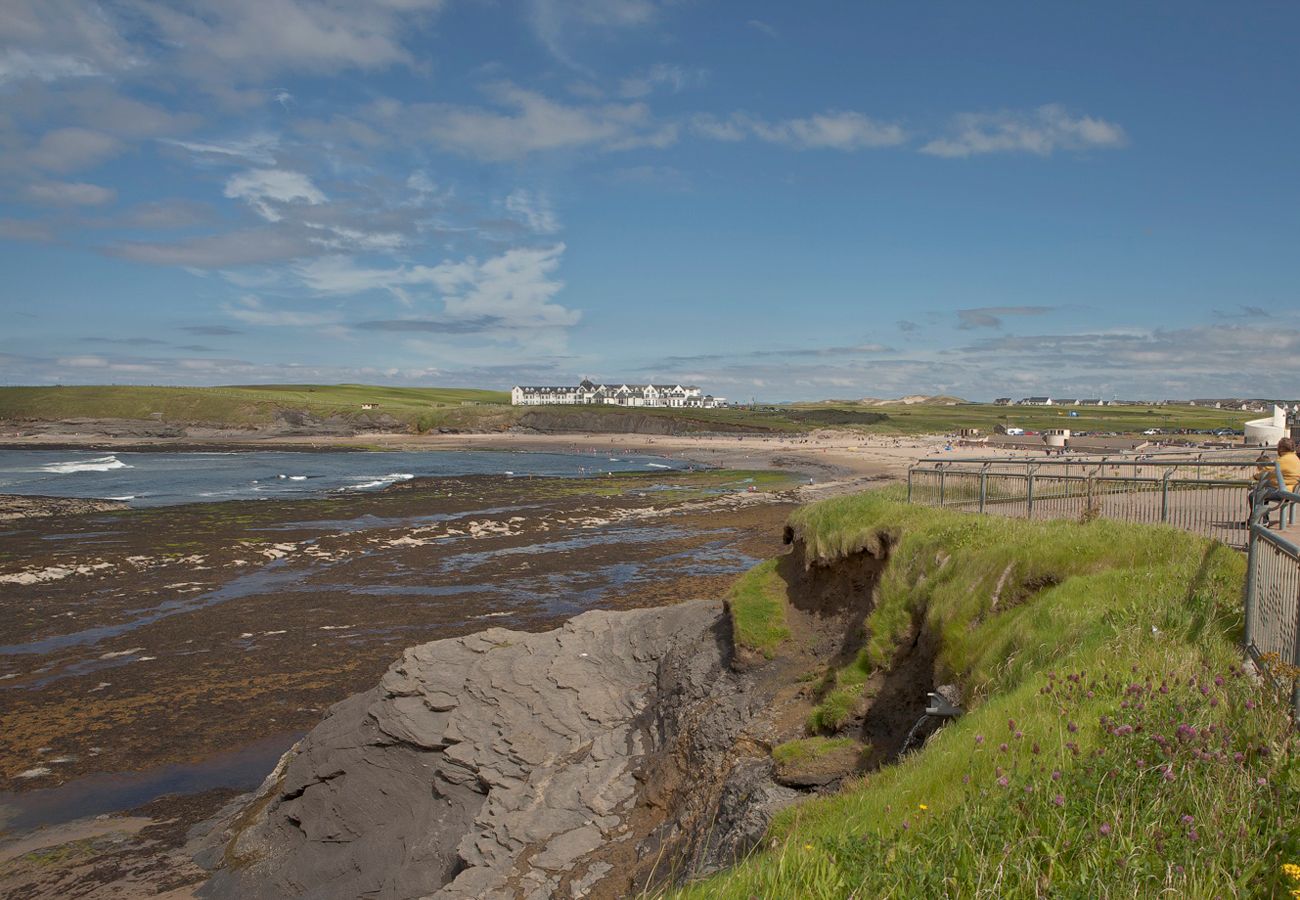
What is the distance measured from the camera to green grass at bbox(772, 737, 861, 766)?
11766mm

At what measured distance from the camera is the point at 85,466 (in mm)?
92688

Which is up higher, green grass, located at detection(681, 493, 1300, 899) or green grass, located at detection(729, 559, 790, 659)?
green grass, located at detection(681, 493, 1300, 899)

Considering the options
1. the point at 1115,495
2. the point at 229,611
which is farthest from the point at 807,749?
the point at 229,611

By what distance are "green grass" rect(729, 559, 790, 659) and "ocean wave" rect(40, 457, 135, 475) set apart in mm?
89184

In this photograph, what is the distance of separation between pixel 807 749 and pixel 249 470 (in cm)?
8863

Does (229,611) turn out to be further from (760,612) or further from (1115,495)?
(1115,495)

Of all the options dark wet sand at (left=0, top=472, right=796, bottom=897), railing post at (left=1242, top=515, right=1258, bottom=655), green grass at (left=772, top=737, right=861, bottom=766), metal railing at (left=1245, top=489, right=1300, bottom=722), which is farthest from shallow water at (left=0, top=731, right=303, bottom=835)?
metal railing at (left=1245, top=489, right=1300, bottom=722)

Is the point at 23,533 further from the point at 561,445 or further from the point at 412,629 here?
the point at 561,445

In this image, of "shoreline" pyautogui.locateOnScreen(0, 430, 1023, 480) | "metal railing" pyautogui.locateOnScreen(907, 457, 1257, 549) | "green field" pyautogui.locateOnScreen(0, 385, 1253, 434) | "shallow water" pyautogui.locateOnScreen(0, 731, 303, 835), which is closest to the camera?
"metal railing" pyautogui.locateOnScreen(907, 457, 1257, 549)

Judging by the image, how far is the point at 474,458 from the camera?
366 ft

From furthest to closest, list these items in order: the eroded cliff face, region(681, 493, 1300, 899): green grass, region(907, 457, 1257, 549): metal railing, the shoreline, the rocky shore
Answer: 1. the shoreline
2. the rocky shore
3. region(907, 457, 1257, 549): metal railing
4. the eroded cliff face
5. region(681, 493, 1300, 899): green grass

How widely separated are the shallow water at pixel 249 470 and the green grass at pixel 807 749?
5941 cm

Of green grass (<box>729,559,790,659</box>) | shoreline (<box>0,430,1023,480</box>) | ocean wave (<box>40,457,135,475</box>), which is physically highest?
green grass (<box>729,559,790,659</box>)

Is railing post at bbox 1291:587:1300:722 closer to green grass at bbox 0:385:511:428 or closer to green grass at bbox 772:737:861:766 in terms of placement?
green grass at bbox 772:737:861:766
